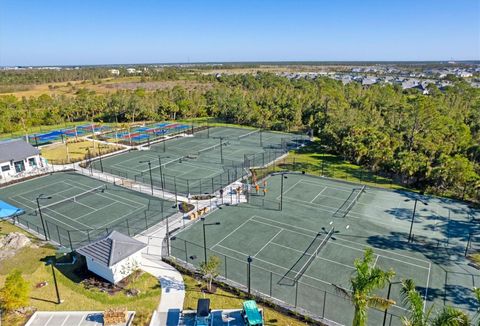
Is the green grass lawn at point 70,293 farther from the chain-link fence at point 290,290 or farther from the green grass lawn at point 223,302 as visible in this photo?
the chain-link fence at point 290,290

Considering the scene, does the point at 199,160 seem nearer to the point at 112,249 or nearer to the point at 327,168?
the point at 327,168

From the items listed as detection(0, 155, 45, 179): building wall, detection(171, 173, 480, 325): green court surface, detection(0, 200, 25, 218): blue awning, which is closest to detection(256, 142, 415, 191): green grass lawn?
detection(171, 173, 480, 325): green court surface

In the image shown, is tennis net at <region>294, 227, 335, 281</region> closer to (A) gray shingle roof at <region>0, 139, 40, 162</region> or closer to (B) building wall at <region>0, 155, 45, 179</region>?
(B) building wall at <region>0, 155, 45, 179</region>

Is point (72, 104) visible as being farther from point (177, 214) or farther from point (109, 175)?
point (177, 214)

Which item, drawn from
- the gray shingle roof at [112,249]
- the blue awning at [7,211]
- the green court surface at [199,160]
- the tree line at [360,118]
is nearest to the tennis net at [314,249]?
the gray shingle roof at [112,249]

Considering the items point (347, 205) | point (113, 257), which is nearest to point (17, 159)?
point (113, 257)
